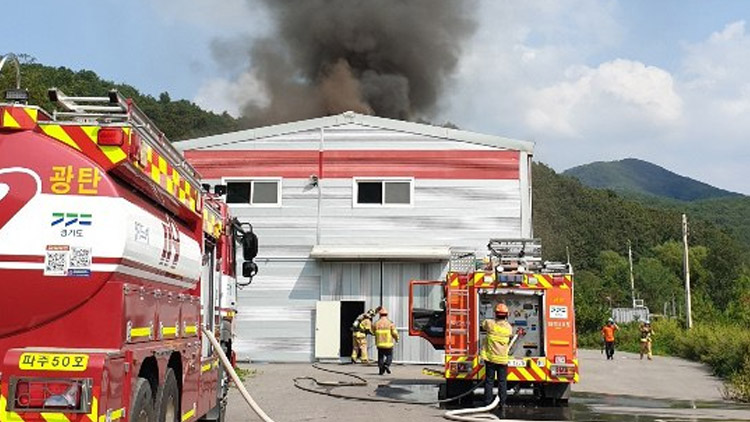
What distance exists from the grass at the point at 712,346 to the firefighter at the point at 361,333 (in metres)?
8.89

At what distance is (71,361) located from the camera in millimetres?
4688

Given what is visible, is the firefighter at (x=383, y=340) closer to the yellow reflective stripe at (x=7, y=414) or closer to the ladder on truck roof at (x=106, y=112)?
the ladder on truck roof at (x=106, y=112)

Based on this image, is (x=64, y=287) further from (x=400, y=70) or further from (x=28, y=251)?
(x=400, y=70)

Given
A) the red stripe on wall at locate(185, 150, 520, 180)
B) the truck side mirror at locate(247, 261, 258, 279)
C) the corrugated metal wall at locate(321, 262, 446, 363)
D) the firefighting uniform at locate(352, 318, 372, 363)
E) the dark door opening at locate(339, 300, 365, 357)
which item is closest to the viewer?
the truck side mirror at locate(247, 261, 258, 279)

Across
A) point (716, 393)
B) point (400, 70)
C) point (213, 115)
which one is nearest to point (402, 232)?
point (716, 393)

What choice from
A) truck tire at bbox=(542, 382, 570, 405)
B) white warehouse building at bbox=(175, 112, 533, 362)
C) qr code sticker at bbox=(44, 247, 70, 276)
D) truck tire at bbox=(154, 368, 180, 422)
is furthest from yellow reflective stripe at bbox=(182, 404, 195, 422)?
white warehouse building at bbox=(175, 112, 533, 362)

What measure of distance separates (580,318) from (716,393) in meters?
31.8

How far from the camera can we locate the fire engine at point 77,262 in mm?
Result: 4668

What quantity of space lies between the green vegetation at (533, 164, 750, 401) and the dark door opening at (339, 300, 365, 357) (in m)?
16.4

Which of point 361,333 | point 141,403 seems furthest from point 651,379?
point 141,403

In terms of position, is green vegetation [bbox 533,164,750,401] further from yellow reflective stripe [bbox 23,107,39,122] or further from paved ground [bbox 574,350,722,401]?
yellow reflective stripe [bbox 23,107,39,122]

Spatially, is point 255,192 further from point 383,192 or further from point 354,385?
point 354,385

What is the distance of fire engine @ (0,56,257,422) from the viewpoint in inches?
184

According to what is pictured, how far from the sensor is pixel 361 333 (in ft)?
72.9
